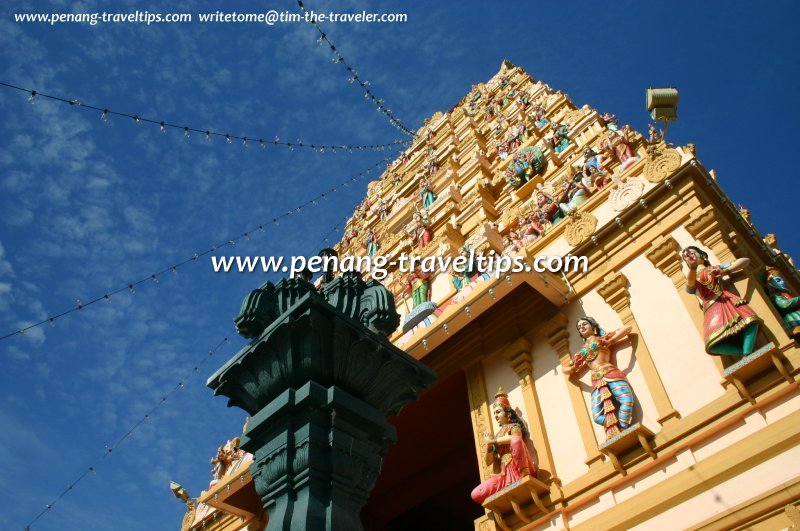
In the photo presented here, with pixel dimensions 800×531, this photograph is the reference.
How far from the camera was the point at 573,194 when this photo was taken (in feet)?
32.6

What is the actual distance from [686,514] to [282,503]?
11.8 feet

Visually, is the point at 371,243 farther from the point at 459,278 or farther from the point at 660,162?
the point at 660,162

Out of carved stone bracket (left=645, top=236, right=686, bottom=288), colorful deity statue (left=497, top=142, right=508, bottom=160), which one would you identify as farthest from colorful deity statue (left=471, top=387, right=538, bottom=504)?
colorful deity statue (left=497, top=142, right=508, bottom=160)

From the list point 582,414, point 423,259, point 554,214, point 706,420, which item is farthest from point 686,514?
point 423,259

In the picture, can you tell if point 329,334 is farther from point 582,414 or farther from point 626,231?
point 626,231

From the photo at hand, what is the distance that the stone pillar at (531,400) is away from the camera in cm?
701

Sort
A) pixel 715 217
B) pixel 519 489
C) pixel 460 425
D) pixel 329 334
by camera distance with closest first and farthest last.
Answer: pixel 329 334
pixel 519 489
pixel 715 217
pixel 460 425

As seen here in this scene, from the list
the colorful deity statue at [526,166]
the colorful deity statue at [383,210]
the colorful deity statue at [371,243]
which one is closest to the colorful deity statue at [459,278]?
the colorful deity statue at [526,166]

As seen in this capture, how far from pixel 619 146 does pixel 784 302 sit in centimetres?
414

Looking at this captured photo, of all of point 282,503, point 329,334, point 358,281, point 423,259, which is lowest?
point 282,503

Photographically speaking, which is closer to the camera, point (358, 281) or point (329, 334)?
point (329, 334)

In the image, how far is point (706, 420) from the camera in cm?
581

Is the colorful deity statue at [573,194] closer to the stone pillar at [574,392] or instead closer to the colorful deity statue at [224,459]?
the stone pillar at [574,392]

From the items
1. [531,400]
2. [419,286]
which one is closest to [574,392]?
[531,400]
